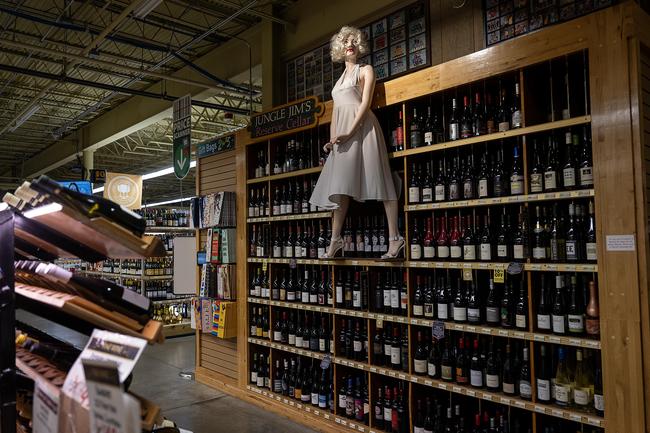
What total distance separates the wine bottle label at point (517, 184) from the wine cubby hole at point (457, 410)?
146 centimetres

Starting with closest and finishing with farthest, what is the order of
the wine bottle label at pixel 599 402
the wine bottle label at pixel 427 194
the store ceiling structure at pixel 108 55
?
1. the wine bottle label at pixel 599 402
2. the wine bottle label at pixel 427 194
3. the store ceiling structure at pixel 108 55

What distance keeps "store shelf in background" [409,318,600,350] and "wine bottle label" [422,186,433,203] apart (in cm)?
88

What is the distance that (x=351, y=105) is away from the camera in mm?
3936

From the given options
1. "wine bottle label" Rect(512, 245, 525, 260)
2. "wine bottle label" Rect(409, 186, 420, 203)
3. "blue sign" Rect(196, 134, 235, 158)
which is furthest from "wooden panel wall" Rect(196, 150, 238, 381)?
"wine bottle label" Rect(512, 245, 525, 260)

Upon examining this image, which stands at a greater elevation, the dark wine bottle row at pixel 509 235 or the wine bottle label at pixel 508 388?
the dark wine bottle row at pixel 509 235

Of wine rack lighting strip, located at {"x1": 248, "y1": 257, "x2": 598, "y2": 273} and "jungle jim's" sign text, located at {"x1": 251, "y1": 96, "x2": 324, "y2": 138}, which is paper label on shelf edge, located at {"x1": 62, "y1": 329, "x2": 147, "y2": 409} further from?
"jungle jim's" sign text, located at {"x1": 251, "y1": 96, "x2": 324, "y2": 138}

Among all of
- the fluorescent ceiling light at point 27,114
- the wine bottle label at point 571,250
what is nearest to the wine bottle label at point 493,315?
the wine bottle label at point 571,250

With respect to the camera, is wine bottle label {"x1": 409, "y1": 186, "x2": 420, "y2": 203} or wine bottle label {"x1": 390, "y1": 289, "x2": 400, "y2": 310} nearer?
wine bottle label {"x1": 409, "y1": 186, "x2": 420, "y2": 203}

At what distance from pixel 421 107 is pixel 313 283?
6.14ft

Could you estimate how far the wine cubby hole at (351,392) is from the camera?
405cm

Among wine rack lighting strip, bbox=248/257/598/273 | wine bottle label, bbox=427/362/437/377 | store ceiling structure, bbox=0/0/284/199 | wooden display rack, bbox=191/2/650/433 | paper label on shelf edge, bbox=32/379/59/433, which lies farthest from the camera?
store ceiling structure, bbox=0/0/284/199

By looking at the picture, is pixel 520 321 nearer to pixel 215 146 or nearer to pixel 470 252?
pixel 470 252

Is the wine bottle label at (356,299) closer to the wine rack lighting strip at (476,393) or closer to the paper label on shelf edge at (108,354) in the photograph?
the wine rack lighting strip at (476,393)

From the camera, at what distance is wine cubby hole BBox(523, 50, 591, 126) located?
3.20 metres
